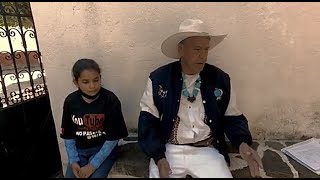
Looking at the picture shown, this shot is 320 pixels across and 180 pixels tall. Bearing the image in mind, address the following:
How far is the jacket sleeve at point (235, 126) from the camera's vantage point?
229 cm

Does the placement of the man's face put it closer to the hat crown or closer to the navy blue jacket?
the hat crown

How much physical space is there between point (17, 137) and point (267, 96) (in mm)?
2616

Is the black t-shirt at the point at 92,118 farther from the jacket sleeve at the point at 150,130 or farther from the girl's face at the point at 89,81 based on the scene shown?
the jacket sleeve at the point at 150,130

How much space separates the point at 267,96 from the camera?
9.30 feet

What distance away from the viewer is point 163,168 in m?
2.14

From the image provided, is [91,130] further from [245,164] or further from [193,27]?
[245,164]

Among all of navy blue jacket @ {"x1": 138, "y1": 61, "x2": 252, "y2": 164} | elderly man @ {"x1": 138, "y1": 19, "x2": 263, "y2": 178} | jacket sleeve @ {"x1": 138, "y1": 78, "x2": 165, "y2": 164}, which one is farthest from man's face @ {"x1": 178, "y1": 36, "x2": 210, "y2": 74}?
jacket sleeve @ {"x1": 138, "y1": 78, "x2": 165, "y2": 164}

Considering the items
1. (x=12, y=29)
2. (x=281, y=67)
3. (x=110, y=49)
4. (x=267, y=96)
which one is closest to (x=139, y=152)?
(x=110, y=49)

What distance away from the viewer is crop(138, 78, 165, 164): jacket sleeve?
223cm

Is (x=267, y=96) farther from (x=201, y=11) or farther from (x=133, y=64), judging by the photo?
(x=133, y=64)

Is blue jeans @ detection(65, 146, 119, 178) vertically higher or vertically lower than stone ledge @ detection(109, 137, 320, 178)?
higher

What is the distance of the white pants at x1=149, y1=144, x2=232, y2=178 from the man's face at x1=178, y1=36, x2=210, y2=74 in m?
0.63

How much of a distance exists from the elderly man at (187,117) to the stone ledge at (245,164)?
183 millimetres

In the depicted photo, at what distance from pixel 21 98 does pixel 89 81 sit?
53.4 inches
